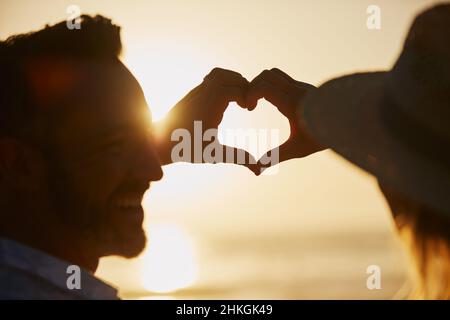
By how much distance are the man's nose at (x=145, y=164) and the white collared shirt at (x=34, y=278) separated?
56cm

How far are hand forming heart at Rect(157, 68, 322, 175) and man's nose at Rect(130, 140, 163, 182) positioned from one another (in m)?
0.71

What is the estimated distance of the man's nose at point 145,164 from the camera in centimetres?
341

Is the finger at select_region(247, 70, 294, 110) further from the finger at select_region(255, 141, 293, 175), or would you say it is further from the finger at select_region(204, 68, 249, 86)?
the finger at select_region(255, 141, 293, 175)

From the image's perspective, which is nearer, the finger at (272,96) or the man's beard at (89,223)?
the man's beard at (89,223)

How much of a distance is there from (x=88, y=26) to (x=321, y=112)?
108 cm

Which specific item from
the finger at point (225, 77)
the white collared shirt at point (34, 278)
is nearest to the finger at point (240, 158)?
the finger at point (225, 77)

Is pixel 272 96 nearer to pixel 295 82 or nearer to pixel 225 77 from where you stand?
pixel 295 82

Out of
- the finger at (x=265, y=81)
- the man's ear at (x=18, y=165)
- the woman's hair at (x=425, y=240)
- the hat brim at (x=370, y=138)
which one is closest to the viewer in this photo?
the hat brim at (x=370, y=138)

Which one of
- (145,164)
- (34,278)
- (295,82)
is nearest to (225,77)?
(295,82)

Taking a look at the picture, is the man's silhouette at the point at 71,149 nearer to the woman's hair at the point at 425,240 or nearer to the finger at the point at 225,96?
the finger at the point at 225,96

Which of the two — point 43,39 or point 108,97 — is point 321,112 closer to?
point 108,97

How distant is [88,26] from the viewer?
3.58 m

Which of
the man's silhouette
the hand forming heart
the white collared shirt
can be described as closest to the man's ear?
the man's silhouette

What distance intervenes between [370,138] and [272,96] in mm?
1104
